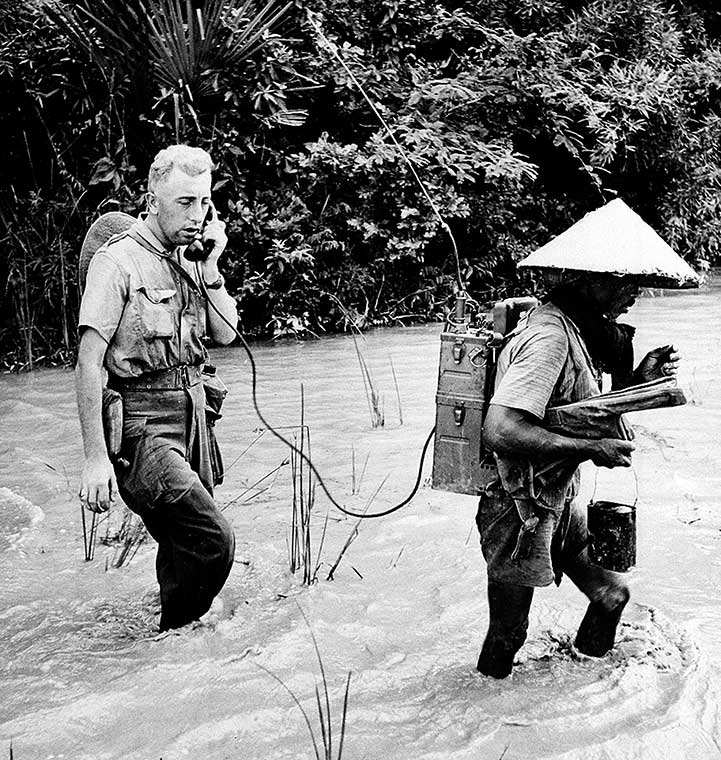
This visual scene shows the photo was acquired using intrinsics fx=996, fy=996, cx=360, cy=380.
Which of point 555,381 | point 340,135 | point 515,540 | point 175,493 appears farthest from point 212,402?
point 340,135

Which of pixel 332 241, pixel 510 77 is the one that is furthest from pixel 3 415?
pixel 510 77

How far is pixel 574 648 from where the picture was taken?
372 centimetres

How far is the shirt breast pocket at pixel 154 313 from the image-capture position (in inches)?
142

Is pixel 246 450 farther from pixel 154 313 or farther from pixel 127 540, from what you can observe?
pixel 154 313

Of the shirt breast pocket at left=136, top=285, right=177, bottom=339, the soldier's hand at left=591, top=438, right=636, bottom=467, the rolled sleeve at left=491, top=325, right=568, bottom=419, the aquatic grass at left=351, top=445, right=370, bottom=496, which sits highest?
the shirt breast pocket at left=136, top=285, right=177, bottom=339

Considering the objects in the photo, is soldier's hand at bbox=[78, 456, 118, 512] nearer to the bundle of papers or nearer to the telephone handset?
the telephone handset

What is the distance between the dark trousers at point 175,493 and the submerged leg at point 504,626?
1.01 meters

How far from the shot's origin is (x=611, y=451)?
3.09 metres

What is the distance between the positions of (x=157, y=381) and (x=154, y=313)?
263 millimetres

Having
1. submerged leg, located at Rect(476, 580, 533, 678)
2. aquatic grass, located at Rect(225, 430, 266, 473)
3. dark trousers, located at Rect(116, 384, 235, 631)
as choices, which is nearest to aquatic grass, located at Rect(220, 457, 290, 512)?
aquatic grass, located at Rect(225, 430, 266, 473)

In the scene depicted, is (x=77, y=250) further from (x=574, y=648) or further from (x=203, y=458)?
(x=574, y=648)

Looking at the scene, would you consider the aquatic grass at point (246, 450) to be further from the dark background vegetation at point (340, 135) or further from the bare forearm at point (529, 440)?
the bare forearm at point (529, 440)

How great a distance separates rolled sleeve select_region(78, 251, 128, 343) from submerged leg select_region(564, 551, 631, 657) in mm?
1841

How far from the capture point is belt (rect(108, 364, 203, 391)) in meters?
3.69
